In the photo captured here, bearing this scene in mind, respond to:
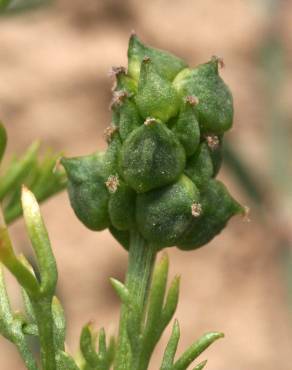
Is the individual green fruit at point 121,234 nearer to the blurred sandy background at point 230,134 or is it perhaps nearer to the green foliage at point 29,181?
the green foliage at point 29,181

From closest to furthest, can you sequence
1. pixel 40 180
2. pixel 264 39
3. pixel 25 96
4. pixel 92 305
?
1. pixel 40 180
2. pixel 264 39
3. pixel 92 305
4. pixel 25 96

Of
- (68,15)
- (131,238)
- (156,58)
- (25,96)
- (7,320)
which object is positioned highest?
(68,15)

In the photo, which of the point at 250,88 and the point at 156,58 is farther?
the point at 250,88

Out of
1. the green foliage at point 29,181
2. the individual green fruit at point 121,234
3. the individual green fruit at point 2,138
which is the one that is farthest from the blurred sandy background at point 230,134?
the individual green fruit at point 121,234

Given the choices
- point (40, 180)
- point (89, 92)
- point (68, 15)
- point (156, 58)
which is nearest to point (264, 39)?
point (89, 92)

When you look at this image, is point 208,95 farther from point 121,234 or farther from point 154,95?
point 121,234

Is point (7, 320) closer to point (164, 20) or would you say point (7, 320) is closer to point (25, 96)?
point (25, 96)

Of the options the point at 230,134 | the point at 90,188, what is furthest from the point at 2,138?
the point at 230,134
